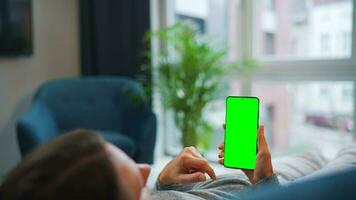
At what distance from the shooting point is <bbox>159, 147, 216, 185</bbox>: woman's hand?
777 millimetres

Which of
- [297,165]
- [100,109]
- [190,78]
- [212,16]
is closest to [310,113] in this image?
[190,78]

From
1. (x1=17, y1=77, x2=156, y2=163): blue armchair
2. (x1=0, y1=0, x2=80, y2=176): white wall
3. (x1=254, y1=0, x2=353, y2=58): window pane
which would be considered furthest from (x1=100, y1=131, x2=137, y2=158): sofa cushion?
(x1=254, y1=0, x2=353, y2=58): window pane

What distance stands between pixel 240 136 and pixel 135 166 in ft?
0.69

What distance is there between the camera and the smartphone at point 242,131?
70cm

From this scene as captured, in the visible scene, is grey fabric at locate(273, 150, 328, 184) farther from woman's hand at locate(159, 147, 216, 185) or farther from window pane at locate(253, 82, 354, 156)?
window pane at locate(253, 82, 354, 156)

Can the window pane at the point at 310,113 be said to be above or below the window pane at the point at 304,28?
below

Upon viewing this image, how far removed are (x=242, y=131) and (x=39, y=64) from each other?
296cm

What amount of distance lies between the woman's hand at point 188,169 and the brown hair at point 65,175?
273 millimetres

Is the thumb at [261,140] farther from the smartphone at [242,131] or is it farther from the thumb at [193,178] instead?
the thumb at [193,178]

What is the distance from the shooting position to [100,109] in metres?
2.97

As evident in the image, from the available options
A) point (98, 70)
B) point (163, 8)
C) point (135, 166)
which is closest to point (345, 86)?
point (163, 8)

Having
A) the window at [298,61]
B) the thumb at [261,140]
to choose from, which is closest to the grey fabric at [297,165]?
the thumb at [261,140]

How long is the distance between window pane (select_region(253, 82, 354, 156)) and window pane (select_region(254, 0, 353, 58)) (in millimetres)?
234

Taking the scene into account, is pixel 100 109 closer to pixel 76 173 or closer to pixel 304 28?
pixel 304 28
